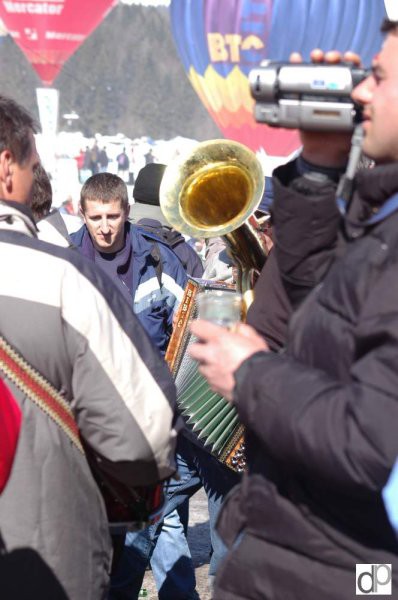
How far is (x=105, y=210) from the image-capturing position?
16.1ft

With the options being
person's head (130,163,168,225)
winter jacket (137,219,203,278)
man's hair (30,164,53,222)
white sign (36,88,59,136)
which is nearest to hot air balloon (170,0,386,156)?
white sign (36,88,59,136)

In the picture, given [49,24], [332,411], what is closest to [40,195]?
[332,411]

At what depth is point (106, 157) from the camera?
2980 centimetres

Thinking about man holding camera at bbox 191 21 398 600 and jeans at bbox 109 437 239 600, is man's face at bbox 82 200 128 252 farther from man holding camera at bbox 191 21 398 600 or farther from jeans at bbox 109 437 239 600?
man holding camera at bbox 191 21 398 600

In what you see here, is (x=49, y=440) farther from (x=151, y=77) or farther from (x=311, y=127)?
(x=151, y=77)

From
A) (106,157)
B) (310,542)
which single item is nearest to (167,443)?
(310,542)

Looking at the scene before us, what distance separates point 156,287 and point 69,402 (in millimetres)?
2398

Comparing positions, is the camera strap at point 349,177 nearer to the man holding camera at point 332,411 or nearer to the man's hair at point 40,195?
the man holding camera at point 332,411

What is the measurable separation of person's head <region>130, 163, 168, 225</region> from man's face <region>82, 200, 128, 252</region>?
1.26m

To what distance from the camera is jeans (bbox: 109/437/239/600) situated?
3988 millimetres

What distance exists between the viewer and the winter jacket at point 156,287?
4676 mm

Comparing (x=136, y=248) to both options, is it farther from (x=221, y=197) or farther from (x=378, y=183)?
(x=378, y=183)

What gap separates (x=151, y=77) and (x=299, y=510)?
63.3 metres

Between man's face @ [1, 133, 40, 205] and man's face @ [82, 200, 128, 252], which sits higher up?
man's face @ [1, 133, 40, 205]
